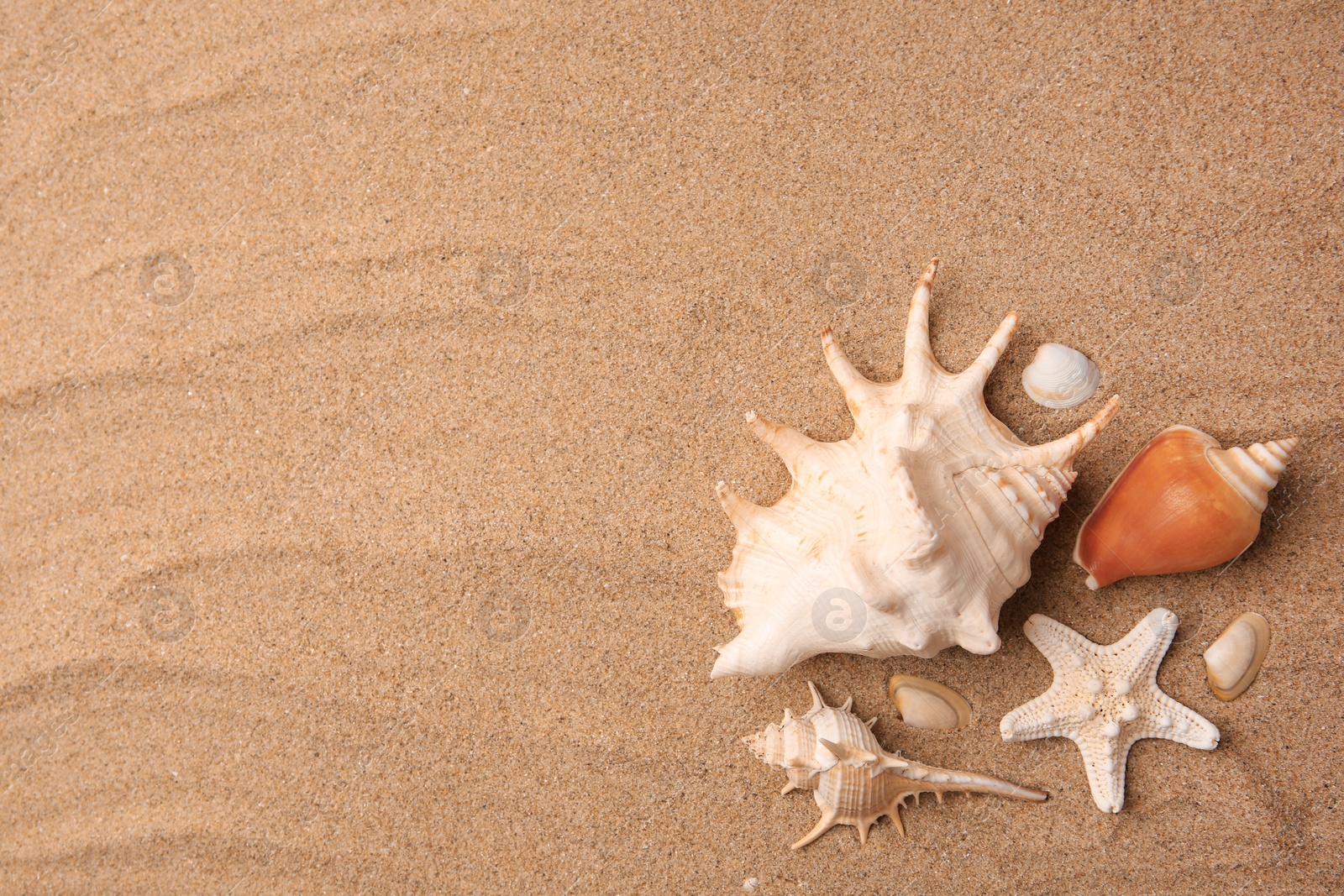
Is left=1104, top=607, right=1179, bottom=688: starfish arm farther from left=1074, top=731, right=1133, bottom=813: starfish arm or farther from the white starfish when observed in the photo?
left=1074, top=731, right=1133, bottom=813: starfish arm

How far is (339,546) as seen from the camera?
2.08 m

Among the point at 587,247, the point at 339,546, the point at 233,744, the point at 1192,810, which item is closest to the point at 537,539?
the point at 339,546

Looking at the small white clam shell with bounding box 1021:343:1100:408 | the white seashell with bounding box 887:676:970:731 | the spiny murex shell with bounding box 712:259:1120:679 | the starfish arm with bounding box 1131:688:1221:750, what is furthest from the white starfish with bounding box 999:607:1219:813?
the small white clam shell with bounding box 1021:343:1100:408

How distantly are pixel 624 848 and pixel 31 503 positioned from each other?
6.43ft

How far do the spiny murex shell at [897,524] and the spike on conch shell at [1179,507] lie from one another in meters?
0.16

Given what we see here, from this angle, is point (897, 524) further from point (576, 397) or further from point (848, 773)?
point (576, 397)

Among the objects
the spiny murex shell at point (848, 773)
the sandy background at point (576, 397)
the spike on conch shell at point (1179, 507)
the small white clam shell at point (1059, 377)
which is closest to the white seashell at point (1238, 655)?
the sandy background at point (576, 397)

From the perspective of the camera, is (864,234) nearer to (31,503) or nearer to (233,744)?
(233,744)

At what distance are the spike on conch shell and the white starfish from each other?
0.49ft

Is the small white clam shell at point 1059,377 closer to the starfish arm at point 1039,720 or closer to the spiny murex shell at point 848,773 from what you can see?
the starfish arm at point 1039,720

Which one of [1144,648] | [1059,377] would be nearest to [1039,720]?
[1144,648]

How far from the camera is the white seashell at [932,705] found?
1.89m

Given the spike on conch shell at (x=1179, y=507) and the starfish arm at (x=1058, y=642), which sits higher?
the spike on conch shell at (x=1179, y=507)

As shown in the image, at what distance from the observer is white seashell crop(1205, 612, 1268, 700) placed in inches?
70.9
